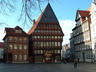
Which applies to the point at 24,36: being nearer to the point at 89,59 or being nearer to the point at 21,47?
the point at 21,47

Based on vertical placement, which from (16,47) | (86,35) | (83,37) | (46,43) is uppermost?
(86,35)

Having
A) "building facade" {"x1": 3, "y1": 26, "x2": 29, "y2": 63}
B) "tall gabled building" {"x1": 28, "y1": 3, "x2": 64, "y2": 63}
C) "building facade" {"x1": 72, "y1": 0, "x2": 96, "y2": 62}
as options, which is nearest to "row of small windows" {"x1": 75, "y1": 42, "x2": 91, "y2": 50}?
"building facade" {"x1": 72, "y1": 0, "x2": 96, "y2": 62}

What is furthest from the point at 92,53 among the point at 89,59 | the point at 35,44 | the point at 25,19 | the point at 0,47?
the point at 0,47

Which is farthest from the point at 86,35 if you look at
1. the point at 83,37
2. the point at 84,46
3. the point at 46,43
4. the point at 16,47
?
the point at 16,47

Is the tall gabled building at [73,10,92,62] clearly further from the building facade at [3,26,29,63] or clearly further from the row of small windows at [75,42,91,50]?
the building facade at [3,26,29,63]

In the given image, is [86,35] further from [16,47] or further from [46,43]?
[16,47]

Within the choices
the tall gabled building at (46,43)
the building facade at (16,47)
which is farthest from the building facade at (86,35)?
the building facade at (16,47)

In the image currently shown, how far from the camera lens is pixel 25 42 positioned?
57969 mm

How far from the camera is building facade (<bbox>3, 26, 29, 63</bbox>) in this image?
5516 cm

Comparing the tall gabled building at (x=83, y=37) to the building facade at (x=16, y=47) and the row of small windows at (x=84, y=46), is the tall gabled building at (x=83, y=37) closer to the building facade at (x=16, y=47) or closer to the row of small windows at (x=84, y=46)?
the row of small windows at (x=84, y=46)

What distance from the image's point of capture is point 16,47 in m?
56.3

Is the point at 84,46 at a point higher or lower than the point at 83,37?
lower

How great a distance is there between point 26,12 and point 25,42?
52933mm

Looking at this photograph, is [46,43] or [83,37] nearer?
[83,37]
